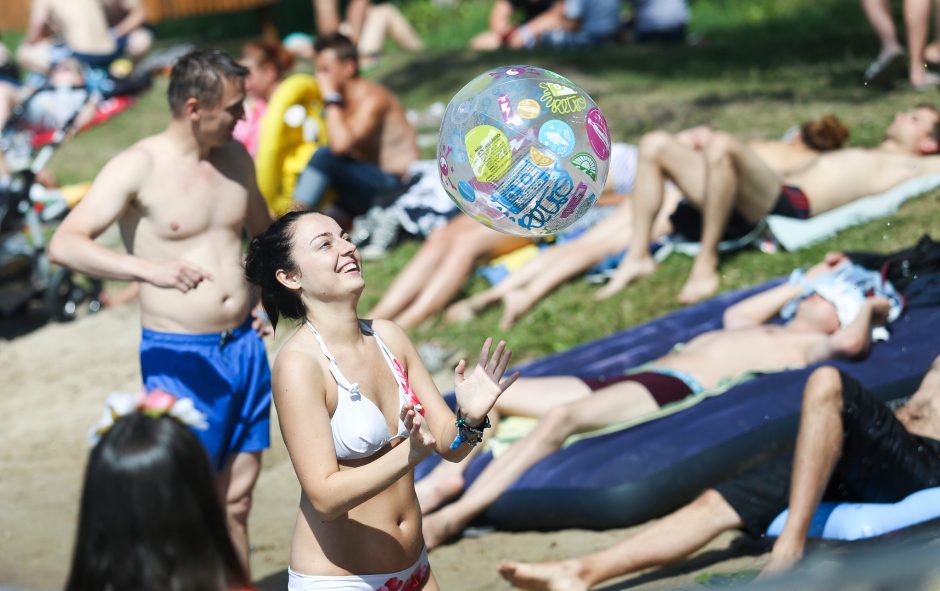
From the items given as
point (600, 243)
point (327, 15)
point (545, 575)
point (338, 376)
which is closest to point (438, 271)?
point (600, 243)

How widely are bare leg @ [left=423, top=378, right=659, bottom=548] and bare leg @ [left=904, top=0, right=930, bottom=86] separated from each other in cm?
504

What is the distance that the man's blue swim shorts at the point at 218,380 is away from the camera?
4.50m

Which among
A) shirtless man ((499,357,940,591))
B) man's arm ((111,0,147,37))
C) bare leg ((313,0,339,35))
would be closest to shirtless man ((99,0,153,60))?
man's arm ((111,0,147,37))

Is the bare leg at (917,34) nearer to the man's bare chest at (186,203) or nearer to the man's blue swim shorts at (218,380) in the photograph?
the man's bare chest at (186,203)

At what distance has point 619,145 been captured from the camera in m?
8.65

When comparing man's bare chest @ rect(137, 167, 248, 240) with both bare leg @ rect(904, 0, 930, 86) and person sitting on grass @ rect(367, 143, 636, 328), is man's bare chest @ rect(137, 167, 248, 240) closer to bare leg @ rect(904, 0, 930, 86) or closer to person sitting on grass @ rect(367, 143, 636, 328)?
person sitting on grass @ rect(367, 143, 636, 328)

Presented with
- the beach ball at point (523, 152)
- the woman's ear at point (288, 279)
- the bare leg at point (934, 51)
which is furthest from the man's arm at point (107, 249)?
the bare leg at point (934, 51)

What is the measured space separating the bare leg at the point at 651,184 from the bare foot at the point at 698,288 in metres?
0.39

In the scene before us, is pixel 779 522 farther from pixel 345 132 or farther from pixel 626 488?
pixel 345 132

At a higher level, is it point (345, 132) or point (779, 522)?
point (779, 522)

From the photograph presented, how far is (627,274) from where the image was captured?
741 centimetres

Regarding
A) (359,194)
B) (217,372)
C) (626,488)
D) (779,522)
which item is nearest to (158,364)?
(217,372)

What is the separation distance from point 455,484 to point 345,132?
432cm

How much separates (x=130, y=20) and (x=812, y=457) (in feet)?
34.0
